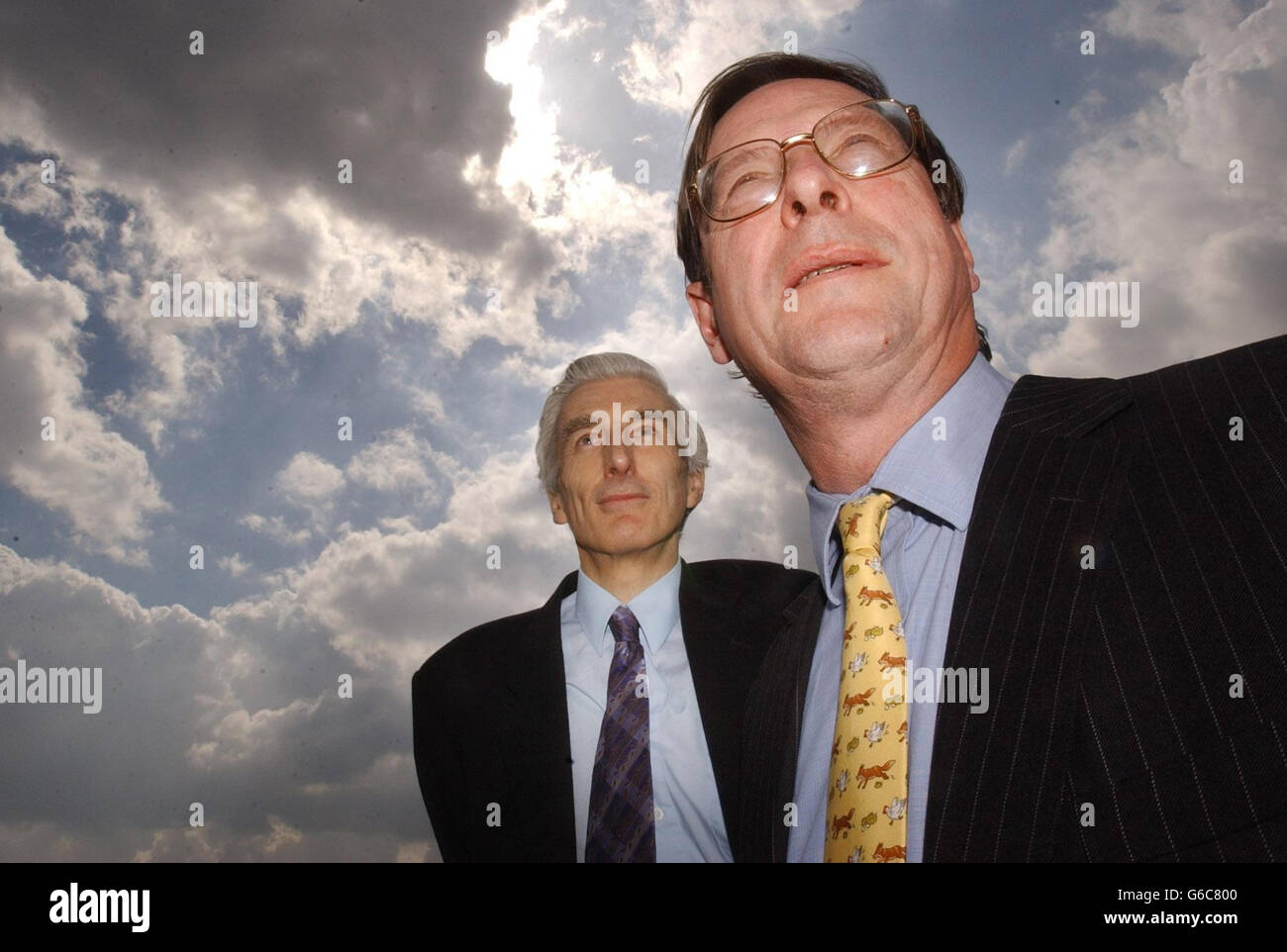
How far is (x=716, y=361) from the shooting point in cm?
240

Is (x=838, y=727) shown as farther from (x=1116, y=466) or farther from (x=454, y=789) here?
(x=454, y=789)

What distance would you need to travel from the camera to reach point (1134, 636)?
1.20 meters

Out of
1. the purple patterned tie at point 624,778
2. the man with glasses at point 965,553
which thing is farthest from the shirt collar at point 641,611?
the man with glasses at point 965,553

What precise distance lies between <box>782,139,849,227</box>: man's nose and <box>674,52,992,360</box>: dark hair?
42 cm

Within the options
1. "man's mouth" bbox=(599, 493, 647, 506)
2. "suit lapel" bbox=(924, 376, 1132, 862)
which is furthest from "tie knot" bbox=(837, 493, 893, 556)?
"man's mouth" bbox=(599, 493, 647, 506)

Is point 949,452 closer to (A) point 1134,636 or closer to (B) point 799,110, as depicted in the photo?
(A) point 1134,636

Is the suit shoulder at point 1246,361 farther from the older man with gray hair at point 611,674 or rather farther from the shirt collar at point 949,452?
the older man with gray hair at point 611,674

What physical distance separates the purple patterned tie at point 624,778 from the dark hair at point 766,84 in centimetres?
156

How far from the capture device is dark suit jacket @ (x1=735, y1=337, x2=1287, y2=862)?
43.3 inches

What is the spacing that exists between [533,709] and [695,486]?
4.20 feet

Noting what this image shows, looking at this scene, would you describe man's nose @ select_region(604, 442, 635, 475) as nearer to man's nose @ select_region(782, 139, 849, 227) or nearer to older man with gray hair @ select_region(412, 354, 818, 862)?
older man with gray hair @ select_region(412, 354, 818, 862)

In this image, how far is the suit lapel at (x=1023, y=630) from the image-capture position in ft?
3.99
